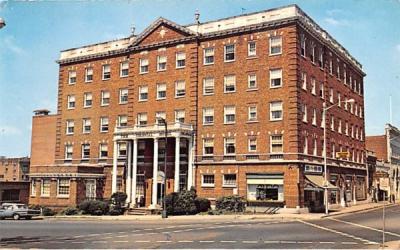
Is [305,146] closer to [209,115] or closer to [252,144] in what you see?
[252,144]

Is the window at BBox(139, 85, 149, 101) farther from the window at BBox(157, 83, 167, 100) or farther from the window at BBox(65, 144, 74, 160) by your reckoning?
the window at BBox(65, 144, 74, 160)

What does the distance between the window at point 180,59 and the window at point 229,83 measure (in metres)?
5.33

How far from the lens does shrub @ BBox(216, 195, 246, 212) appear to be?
42.1m

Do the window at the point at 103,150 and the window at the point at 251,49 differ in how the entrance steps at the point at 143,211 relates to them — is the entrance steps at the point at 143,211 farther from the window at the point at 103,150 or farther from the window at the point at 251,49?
the window at the point at 251,49

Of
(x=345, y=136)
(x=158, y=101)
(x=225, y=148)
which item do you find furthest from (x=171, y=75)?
(x=345, y=136)

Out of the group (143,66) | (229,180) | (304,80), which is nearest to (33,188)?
(143,66)

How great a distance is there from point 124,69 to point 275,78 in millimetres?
18678

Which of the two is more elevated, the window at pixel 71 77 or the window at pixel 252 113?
the window at pixel 71 77

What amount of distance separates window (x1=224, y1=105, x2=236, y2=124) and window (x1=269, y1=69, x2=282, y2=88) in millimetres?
4433

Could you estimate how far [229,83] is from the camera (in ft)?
152

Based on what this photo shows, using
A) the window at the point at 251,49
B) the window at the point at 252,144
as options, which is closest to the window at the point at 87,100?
the window at the point at 251,49

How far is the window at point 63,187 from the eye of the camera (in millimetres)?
49188

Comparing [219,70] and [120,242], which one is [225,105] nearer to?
[219,70]

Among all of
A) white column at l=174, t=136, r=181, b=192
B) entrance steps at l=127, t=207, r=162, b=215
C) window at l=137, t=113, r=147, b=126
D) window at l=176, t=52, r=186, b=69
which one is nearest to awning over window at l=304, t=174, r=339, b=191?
white column at l=174, t=136, r=181, b=192
